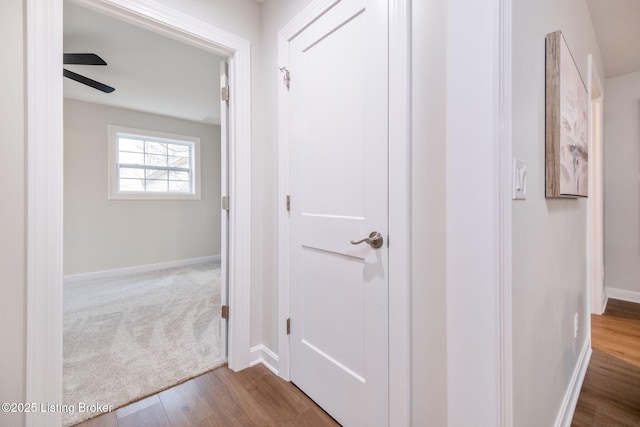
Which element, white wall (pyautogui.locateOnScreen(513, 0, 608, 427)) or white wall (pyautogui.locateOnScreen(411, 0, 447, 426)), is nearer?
white wall (pyautogui.locateOnScreen(513, 0, 608, 427))

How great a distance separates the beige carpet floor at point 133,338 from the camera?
1.61 m

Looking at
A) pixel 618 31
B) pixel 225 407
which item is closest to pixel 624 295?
pixel 618 31

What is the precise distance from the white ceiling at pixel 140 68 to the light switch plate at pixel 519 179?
276cm

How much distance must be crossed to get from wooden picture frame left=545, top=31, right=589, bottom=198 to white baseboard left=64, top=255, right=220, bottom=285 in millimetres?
4968

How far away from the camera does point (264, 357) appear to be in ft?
6.18

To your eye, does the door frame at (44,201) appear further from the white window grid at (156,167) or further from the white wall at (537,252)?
the white window grid at (156,167)

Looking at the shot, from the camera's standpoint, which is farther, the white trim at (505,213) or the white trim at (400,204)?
the white trim at (400,204)

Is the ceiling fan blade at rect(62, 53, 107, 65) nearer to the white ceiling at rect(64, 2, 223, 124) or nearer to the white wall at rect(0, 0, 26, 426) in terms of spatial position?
the white ceiling at rect(64, 2, 223, 124)

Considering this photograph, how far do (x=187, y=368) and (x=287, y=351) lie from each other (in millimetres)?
708


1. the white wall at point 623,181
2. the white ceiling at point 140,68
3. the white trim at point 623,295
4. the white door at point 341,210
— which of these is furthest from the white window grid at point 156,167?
the white trim at point 623,295

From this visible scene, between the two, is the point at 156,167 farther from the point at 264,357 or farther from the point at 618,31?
the point at 618,31

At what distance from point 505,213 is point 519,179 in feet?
0.54

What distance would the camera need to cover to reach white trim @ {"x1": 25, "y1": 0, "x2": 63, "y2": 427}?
44.4 inches

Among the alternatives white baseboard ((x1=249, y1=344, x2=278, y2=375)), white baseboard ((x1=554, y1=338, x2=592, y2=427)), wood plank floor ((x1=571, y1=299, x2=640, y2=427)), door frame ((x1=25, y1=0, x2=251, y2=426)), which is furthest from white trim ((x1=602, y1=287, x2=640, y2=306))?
door frame ((x1=25, y1=0, x2=251, y2=426))
